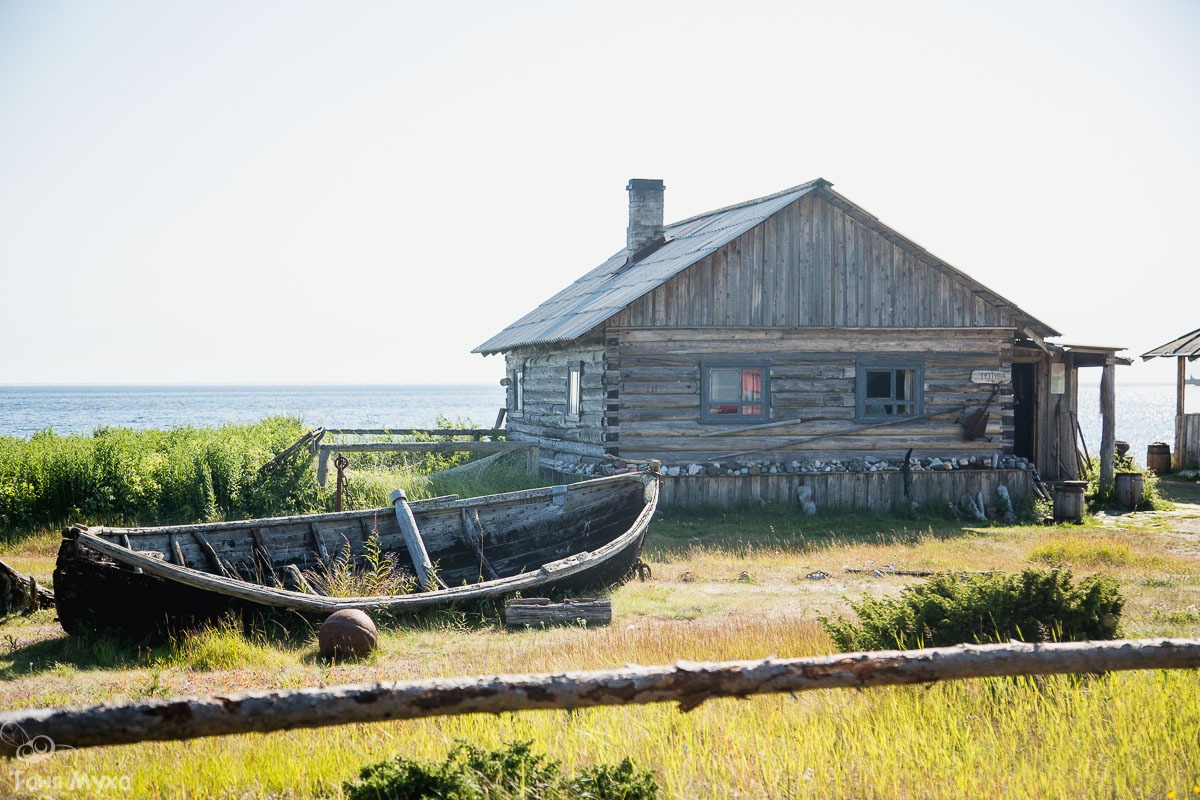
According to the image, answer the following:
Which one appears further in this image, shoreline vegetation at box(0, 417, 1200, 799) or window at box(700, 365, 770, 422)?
window at box(700, 365, 770, 422)

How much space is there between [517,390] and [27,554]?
12774 mm

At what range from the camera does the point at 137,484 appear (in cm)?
1672

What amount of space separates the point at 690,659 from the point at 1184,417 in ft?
80.4

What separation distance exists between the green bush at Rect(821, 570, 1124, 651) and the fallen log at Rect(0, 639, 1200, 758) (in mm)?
2228

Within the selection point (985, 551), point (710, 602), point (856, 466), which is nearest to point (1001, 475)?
point (856, 466)

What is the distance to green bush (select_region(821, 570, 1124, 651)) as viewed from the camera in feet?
24.5

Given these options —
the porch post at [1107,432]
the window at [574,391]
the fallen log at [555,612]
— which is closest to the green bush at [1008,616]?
the fallen log at [555,612]

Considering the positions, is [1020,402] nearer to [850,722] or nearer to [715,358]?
[715,358]

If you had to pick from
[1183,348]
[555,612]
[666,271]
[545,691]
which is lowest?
[555,612]

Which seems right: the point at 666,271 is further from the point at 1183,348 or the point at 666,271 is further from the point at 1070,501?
the point at 1183,348

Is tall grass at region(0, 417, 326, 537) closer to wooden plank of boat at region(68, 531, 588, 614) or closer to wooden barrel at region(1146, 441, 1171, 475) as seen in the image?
wooden plank of boat at region(68, 531, 588, 614)

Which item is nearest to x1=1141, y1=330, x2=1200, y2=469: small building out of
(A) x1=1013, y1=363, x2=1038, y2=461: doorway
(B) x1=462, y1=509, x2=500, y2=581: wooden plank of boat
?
(A) x1=1013, y1=363, x2=1038, y2=461: doorway

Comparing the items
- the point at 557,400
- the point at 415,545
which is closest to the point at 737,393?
the point at 557,400

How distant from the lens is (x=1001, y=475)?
2000 centimetres
